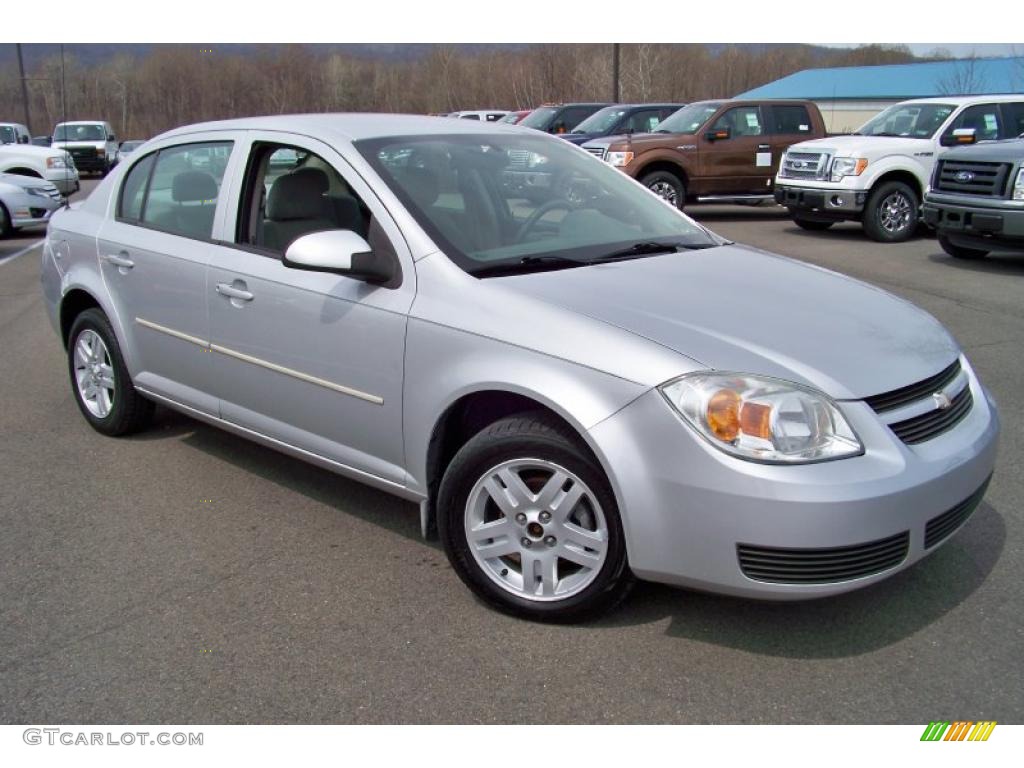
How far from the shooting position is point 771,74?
71.8 meters

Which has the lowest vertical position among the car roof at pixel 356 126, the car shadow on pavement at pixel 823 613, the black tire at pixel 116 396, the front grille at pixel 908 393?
the car shadow on pavement at pixel 823 613

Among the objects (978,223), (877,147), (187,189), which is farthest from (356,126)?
(877,147)

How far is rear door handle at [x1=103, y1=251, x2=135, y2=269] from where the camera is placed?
192 inches

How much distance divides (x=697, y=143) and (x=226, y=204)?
1266 cm

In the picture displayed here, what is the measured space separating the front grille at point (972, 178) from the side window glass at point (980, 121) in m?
2.79

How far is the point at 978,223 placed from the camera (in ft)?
33.6

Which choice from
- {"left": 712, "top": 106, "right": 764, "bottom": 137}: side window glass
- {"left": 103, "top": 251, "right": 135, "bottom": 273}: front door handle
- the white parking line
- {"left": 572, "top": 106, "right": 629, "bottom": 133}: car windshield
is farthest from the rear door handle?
{"left": 572, "top": 106, "right": 629, "bottom": 133}: car windshield

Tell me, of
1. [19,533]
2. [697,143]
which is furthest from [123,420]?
[697,143]

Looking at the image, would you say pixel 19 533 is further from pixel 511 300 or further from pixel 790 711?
pixel 790 711

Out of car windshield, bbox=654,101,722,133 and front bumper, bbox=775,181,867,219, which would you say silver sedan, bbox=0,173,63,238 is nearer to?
car windshield, bbox=654,101,722,133

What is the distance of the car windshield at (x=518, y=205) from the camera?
378cm

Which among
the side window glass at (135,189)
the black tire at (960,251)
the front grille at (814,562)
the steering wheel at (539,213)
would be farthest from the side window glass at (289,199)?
the black tire at (960,251)
